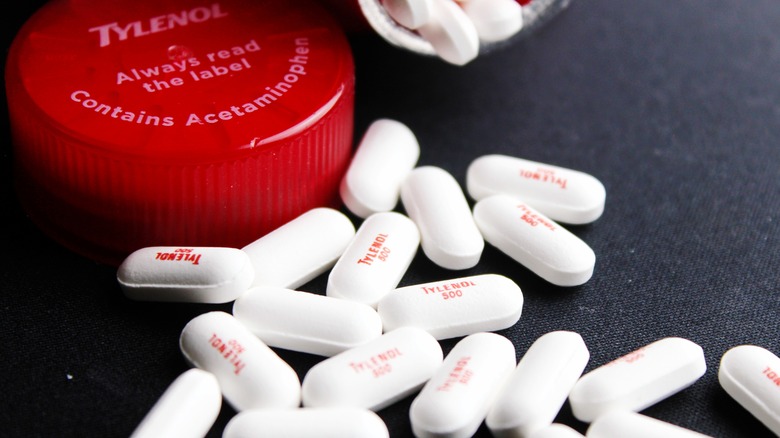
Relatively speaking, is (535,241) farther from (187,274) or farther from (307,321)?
(187,274)

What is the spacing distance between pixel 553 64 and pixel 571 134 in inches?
8.4

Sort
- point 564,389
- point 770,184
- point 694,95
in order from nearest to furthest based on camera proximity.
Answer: point 564,389, point 770,184, point 694,95

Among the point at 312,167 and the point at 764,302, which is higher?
the point at 312,167

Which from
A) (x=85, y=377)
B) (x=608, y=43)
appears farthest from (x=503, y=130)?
(x=85, y=377)

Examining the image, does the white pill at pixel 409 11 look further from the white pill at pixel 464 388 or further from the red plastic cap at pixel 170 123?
the white pill at pixel 464 388

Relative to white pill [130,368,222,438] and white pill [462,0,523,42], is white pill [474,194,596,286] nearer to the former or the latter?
white pill [462,0,523,42]

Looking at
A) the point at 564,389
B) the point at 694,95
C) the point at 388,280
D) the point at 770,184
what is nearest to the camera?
the point at 564,389

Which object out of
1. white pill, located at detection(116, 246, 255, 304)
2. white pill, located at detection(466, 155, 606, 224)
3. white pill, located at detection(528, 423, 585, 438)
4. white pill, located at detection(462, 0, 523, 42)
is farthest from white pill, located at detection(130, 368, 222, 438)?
white pill, located at detection(462, 0, 523, 42)

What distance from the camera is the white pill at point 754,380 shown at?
4.39 feet

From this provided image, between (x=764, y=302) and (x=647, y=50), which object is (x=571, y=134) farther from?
(x=764, y=302)

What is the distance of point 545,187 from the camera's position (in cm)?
165

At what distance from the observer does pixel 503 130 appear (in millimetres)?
1855

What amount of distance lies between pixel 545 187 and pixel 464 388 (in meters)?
0.46

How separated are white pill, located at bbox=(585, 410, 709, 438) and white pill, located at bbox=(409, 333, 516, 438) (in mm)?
137
